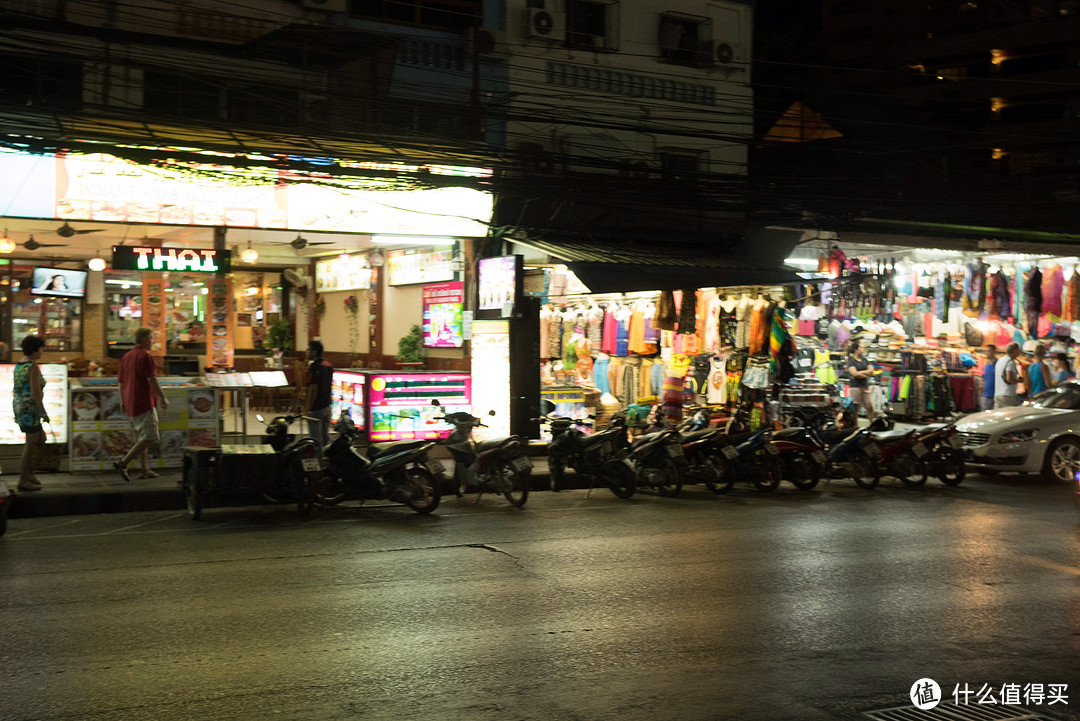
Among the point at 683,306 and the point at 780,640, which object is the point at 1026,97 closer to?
the point at 683,306

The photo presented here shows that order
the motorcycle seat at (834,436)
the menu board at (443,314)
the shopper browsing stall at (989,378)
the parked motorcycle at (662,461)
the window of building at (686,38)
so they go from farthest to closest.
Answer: the window of building at (686,38), the shopper browsing stall at (989,378), the menu board at (443,314), the motorcycle seat at (834,436), the parked motorcycle at (662,461)

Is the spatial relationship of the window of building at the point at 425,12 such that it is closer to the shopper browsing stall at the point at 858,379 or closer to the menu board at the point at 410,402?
the menu board at the point at 410,402

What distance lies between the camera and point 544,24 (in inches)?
863

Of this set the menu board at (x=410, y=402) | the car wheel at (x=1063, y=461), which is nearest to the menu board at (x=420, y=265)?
the menu board at (x=410, y=402)

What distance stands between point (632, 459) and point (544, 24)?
12267 millimetres

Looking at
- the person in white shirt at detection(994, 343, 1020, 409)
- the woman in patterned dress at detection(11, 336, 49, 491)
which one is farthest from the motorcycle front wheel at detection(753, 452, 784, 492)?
the woman in patterned dress at detection(11, 336, 49, 491)

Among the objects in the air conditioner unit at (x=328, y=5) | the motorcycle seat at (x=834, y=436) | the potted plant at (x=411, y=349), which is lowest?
the motorcycle seat at (x=834, y=436)

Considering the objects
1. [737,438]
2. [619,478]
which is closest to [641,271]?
[737,438]

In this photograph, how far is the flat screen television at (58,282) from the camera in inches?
686

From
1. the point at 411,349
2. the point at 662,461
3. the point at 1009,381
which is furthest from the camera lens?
the point at 1009,381

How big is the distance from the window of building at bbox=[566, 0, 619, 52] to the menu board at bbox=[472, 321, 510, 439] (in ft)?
28.5

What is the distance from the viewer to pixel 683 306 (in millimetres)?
18031

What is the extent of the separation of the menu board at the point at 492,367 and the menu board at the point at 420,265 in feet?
4.25

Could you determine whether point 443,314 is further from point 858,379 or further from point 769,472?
point 858,379
